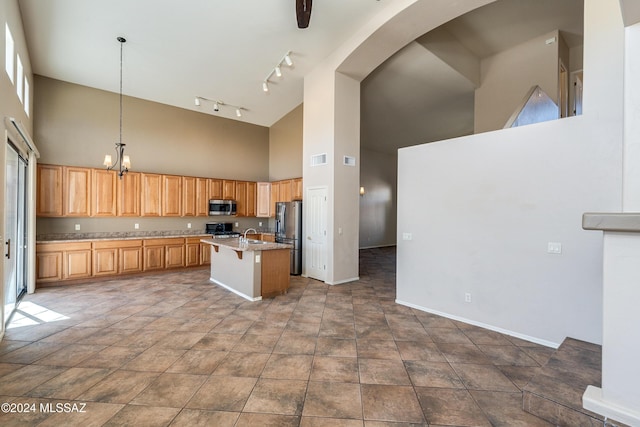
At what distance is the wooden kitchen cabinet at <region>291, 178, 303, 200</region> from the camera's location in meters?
7.31

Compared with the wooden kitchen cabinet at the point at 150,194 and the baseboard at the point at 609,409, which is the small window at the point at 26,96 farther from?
the baseboard at the point at 609,409

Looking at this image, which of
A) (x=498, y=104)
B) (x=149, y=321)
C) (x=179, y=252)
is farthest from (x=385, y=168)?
(x=149, y=321)

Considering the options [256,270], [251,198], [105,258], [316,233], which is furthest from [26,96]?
[316,233]

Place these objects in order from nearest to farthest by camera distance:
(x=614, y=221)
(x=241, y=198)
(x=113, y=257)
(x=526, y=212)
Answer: (x=614, y=221) < (x=526, y=212) < (x=113, y=257) < (x=241, y=198)

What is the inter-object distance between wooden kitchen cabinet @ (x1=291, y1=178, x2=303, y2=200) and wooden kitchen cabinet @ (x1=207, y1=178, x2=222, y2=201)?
6.56 ft

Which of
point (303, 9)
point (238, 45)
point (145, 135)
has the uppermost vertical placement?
point (238, 45)

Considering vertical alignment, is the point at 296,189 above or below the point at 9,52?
below

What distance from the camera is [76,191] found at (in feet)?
19.1

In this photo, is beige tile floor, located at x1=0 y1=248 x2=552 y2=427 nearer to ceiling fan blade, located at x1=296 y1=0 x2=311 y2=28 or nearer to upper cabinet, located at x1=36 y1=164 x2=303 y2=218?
upper cabinet, located at x1=36 y1=164 x2=303 y2=218

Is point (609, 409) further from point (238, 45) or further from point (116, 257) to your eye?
point (116, 257)

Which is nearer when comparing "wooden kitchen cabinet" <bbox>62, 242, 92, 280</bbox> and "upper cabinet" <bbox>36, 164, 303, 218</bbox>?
"wooden kitchen cabinet" <bbox>62, 242, 92, 280</bbox>

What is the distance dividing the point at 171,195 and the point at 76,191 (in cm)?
176

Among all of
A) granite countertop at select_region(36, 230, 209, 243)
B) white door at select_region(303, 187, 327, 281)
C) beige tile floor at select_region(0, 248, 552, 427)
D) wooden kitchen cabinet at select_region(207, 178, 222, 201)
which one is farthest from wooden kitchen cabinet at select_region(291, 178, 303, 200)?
beige tile floor at select_region(0, 248, 552, 427)

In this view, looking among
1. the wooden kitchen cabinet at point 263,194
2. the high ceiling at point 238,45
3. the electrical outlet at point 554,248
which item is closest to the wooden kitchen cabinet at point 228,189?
the wooden kitchen cabinet at point 263,194
